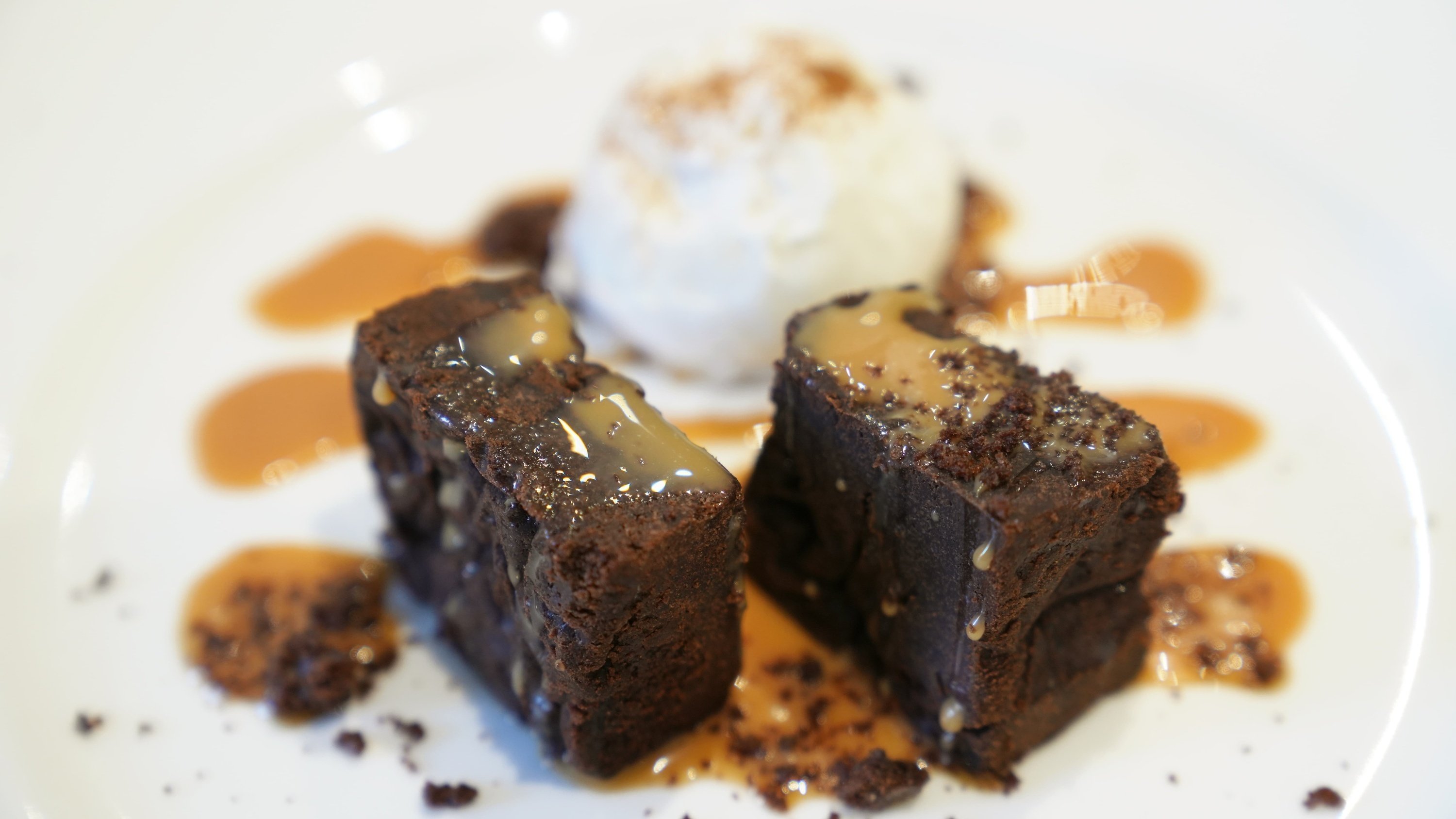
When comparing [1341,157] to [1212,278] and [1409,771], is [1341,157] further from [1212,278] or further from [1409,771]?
[1409,771]

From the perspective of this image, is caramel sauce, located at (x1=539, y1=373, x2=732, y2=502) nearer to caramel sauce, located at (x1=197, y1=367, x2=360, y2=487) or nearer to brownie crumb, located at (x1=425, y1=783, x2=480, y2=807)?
brownie crumb, located at (x1=425, y1=783, x2=480, y2=807)

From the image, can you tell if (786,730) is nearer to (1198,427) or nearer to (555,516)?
(555,516)

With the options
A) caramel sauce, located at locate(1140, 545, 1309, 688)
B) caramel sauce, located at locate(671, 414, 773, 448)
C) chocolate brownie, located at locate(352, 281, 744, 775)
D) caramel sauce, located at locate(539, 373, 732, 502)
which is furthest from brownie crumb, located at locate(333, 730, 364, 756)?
caramel sauce, located at locate(1140, 545, 1309, 688)

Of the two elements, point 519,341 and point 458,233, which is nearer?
point 519,341

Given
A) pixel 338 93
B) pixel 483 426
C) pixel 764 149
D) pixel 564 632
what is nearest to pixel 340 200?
pixel 338 93

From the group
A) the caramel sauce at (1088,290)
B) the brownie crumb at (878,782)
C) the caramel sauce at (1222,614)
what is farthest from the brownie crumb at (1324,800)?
the caramel sauce at (1088,290)

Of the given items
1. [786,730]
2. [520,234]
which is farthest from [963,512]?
[520,234]
